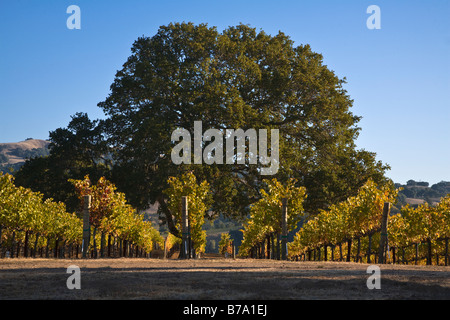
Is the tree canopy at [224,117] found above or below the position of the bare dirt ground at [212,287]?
above

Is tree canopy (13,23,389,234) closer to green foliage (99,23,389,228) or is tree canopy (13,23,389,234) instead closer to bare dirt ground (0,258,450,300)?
green foliage (99,23,389,228)

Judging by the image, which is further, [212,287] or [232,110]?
[232,110]

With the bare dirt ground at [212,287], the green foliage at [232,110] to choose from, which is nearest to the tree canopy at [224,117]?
the green foliage at [232,110]

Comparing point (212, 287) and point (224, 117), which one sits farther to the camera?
point (224, 117)

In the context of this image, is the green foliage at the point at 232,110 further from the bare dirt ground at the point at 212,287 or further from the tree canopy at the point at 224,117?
the bare dirt ground at the point at 212,287

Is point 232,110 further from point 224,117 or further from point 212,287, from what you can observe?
point 212,287

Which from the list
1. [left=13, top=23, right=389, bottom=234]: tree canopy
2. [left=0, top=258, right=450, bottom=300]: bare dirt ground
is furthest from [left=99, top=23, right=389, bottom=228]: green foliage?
[left=0, top=258, right=450, bottom=300]: bare dirt ground

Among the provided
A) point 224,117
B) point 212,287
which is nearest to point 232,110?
point 224,117

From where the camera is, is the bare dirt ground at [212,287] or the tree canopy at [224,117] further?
the tree canopy at [224,117]

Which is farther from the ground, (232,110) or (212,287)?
(232,110)

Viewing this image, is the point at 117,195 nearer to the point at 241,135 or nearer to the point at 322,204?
the point at 241,135

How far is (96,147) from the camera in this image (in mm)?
38938

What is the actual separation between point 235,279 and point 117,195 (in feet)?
70.7

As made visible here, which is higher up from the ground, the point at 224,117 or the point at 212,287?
the point at 224,117
